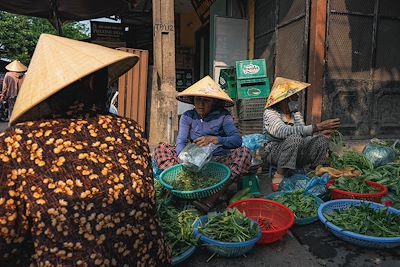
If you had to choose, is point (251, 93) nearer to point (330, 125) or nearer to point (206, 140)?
point (330, 125)

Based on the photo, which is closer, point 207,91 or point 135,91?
point 207,91

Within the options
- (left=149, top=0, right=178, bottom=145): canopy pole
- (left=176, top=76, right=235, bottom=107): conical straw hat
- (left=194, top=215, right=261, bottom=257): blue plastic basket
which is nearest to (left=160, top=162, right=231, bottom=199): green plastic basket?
(left=194, top=215, right=261, bottom=257): blue plastic basket

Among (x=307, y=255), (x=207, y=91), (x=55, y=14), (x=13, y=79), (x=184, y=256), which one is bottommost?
(x=307, y=255)

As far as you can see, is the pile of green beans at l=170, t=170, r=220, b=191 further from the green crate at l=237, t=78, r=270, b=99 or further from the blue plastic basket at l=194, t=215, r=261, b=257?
the green crate at l=237, t=78, r=270, b=99

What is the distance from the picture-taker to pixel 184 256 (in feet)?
6.92

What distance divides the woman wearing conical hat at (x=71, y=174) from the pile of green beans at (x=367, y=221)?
166 centimetres

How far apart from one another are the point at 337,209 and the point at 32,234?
2386 millimetres

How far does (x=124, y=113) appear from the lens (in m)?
5.86

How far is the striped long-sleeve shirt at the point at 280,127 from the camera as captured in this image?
357 centimetres

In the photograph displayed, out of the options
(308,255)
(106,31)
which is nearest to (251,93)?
(308,255)

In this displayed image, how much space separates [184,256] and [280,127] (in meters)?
2.04

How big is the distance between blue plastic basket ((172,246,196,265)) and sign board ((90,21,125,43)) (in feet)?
39.3

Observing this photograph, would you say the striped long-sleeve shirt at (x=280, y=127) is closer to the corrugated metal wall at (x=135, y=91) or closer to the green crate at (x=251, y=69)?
the green crate at (x=251, y=69)

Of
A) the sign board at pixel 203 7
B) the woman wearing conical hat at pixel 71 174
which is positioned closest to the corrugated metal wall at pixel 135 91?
the sign board at pixel 203 7
